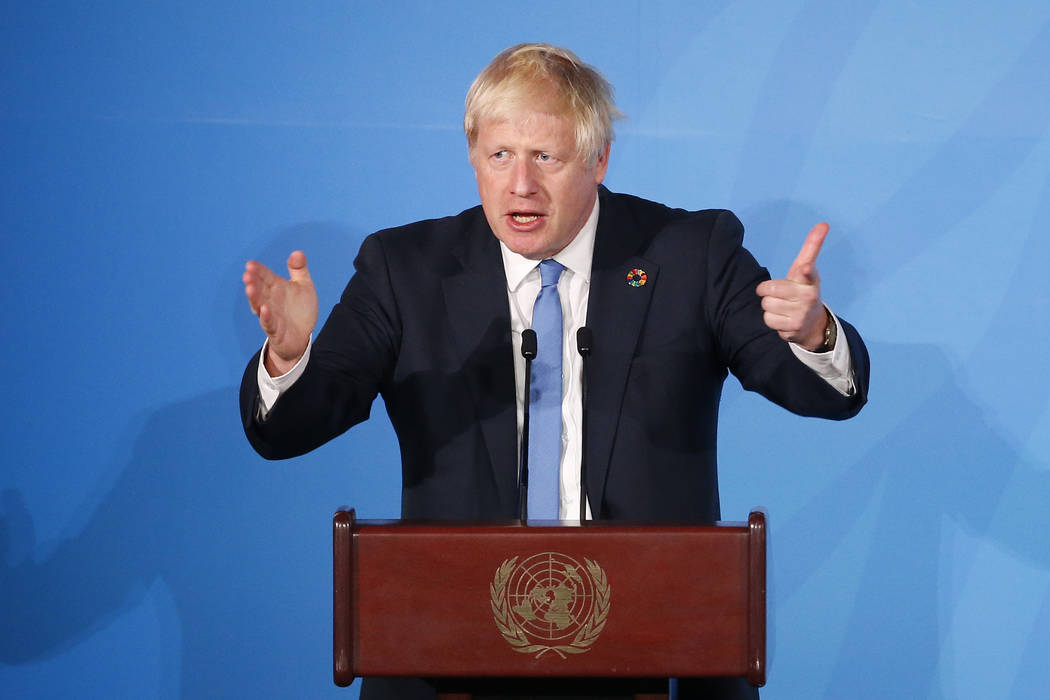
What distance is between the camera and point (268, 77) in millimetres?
3117

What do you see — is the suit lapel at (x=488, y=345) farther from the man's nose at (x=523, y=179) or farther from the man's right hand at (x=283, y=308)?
the man's right hand at (x=283, y=308)

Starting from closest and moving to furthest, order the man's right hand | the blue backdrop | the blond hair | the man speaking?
the man's right hand
the man speaking
the blond hair
the blue backdrop

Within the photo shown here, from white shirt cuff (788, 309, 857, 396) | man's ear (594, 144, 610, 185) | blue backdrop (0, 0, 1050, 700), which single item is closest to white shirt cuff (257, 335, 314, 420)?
man's ear (594, 144, 610, 185)

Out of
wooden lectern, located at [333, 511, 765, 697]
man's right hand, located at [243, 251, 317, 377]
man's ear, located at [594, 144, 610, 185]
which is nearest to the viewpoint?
wooden lectern, located at [333, 511, 765, 697]

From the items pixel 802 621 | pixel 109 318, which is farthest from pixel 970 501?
pixel 109 318

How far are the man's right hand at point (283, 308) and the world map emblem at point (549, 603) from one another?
0.53 meters

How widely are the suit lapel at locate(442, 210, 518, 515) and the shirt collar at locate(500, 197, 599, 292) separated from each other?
2cm

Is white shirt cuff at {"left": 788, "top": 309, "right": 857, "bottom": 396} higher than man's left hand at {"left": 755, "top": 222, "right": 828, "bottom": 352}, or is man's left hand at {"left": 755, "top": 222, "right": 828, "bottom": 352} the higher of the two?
man's left hand at {"left": 755, "top": 222, "right": 828, "bottom": 352}

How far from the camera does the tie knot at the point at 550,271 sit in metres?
2.13

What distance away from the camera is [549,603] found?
4.77ft

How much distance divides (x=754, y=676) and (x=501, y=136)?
1035 millimetres

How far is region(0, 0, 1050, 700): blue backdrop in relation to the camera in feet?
10.1

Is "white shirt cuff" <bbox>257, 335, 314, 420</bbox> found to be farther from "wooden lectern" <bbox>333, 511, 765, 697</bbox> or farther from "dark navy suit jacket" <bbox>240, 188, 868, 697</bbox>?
"wooden lectern" <bbox>333, 511, 765, 697</bbox>

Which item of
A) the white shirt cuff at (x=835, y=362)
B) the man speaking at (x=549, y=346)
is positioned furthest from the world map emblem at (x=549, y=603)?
the white shirt cuff at (x=835, y=362)
